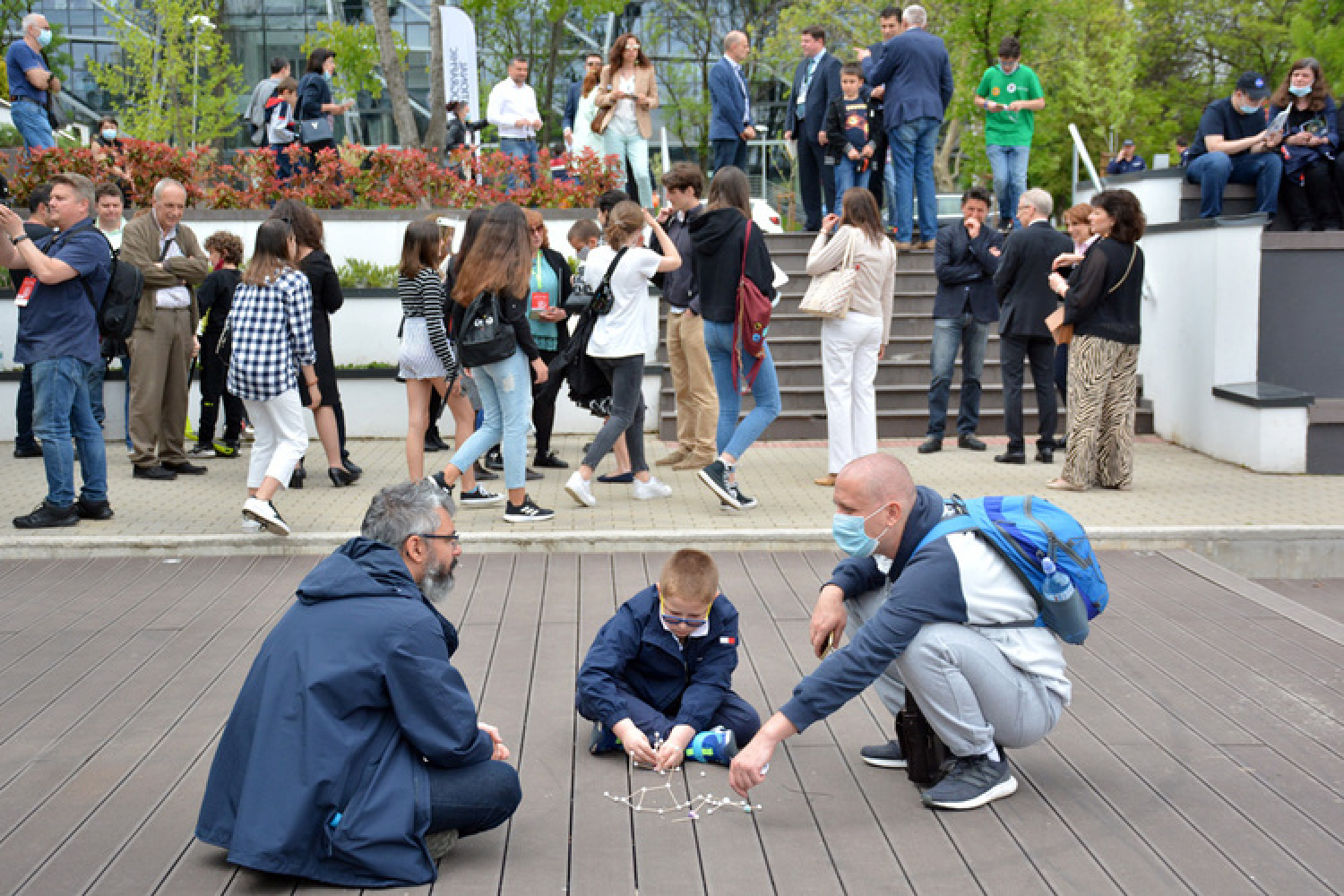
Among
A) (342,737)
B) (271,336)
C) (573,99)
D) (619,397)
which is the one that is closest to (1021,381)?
(619,397)

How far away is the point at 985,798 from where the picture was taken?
4375mm

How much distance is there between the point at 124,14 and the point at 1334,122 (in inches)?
1061

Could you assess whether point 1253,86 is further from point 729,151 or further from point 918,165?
point 729,151

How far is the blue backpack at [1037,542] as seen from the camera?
4.17 meters

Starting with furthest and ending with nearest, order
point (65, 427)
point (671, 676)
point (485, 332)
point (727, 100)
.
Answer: point (727, 100) < point (65, 427) < point (485, 332) < point (671, 676)

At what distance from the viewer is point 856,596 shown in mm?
4672

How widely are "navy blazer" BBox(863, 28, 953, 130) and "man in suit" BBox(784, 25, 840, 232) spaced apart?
1.87 feet

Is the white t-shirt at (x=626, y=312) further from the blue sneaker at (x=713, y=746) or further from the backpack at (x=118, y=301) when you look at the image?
the blue sneaker at (x=713, y=746)

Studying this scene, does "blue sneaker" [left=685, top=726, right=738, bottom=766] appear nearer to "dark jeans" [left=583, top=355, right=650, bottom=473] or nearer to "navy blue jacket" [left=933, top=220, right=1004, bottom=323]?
"dark jeans" [left=583, top=355, right=650, bottom=473]

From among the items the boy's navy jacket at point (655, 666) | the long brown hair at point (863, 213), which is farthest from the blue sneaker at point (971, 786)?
the long brown hair at point (863, 213)

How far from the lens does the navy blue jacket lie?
10961 mm

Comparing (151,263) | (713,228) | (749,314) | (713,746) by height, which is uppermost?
(713,228)

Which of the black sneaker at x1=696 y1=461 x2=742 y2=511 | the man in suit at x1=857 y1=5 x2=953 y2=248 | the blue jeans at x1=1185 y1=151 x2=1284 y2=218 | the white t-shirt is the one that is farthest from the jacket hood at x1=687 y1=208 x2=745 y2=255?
the blue jeans at x1=1185 y1=151 x2=1284 y2=218

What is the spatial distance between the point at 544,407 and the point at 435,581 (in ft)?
21.5
